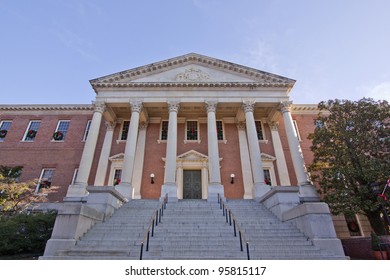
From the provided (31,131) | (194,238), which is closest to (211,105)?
(194,238)

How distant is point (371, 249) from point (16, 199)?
21702 mm

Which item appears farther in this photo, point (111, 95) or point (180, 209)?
point (111, 95)

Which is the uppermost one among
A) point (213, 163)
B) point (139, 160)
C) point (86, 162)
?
point (139, 160)

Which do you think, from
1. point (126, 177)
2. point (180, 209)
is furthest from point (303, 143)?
point (126, 177)

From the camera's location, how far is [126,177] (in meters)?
16.0

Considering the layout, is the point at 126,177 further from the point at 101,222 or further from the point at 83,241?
the point at 83,241

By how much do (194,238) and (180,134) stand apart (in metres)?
14.6

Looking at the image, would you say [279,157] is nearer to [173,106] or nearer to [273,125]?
[273,125]

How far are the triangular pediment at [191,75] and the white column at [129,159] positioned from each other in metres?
2.46

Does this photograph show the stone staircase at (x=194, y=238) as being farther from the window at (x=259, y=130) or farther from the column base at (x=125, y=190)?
the window at (x=259, y=130)

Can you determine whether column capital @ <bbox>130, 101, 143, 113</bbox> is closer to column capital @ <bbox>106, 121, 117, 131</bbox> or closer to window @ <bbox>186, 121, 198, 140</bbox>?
column capital @ <bbox>106, 121, 117, 131</bbox>

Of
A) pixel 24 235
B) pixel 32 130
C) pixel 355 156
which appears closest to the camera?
pixel 24 235

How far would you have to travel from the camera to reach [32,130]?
23328 mm

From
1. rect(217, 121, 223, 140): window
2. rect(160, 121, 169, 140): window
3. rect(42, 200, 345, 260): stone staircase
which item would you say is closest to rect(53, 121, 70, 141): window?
rect(160, 121, 169, 140): window
